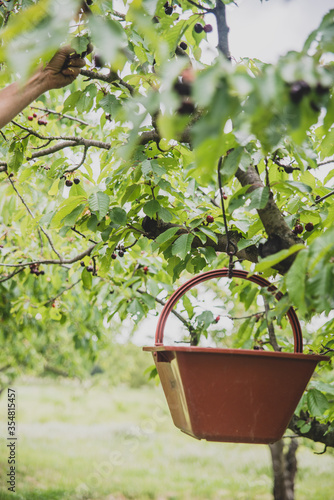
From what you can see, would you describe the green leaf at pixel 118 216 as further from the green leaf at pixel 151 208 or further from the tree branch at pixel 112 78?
the tree branch at pixel 112 78

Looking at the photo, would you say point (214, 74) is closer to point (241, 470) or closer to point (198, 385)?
point (198, 385)

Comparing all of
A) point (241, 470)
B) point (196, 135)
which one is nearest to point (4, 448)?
point (241, 470)

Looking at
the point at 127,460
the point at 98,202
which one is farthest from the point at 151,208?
the point at 127,460

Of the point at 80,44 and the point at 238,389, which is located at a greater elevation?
the point at 80,44

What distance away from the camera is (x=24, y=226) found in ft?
7.53

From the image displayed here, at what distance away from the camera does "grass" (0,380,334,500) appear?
20.6 ft

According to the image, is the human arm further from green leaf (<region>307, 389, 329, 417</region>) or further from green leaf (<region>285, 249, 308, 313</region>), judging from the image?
green leaf (<region>307, 389, 329, 417</region>)

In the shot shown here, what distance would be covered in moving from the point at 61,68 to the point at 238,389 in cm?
91

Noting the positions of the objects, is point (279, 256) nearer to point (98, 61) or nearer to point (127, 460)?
point (98, 61)

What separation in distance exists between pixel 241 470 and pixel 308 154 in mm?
7986

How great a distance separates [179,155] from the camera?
148cm

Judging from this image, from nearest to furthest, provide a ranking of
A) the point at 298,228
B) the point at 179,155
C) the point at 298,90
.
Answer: the point at 298,90, the point at 298,228, the point at 179,155

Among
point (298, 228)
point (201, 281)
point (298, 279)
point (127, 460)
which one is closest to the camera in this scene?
point (298, 279)

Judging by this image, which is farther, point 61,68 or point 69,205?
point 69,205
